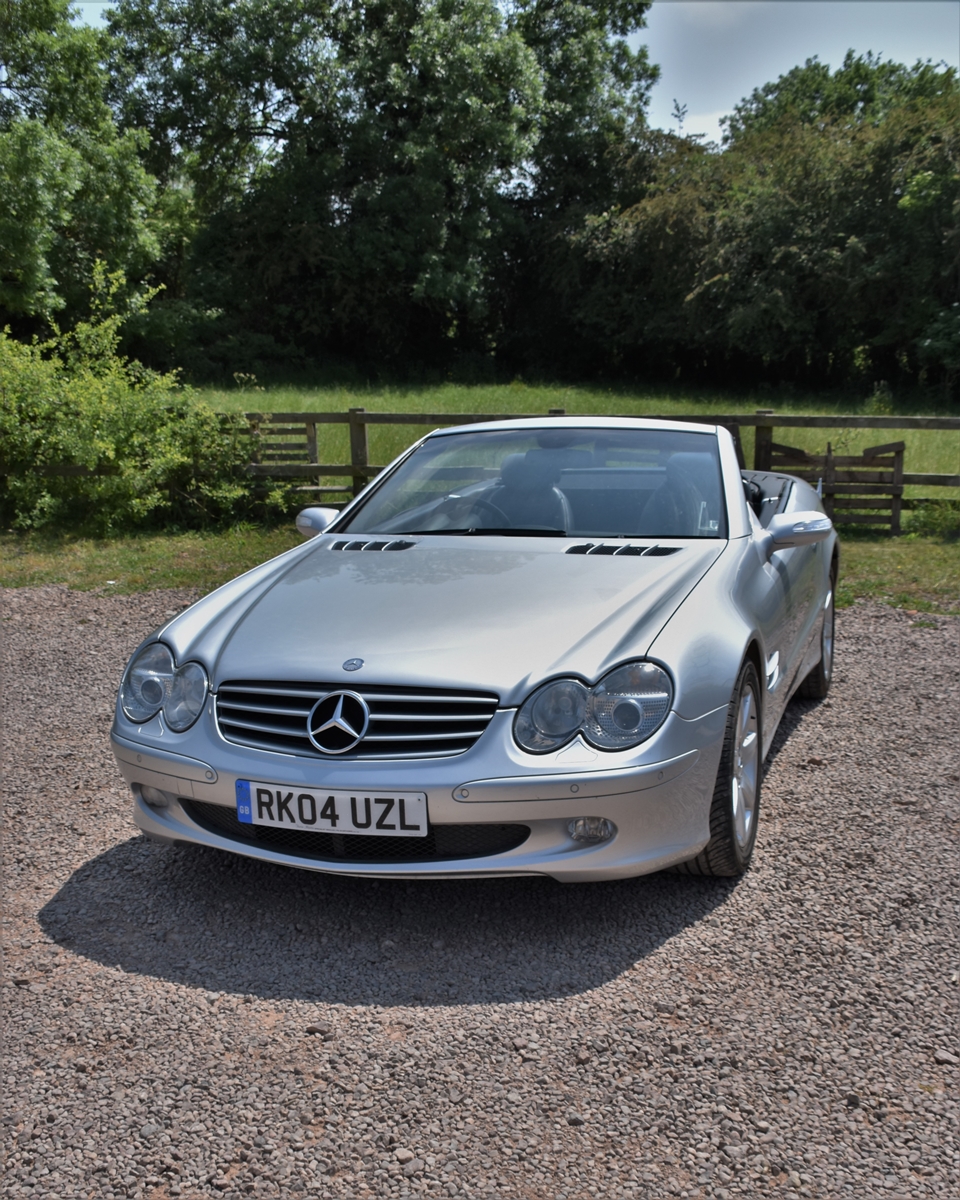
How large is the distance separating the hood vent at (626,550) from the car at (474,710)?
0.05 feet

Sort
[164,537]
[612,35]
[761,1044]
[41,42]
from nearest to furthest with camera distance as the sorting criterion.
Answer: [761,1044], [164,537], [41,42], [612,35]

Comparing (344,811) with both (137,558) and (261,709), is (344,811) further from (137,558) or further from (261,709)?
(137,558)

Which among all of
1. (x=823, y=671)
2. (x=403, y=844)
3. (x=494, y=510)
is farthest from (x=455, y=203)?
(x=403, y=844)

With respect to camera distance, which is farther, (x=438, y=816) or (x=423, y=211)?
(x=423, y=211)

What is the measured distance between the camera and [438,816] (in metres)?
2.98

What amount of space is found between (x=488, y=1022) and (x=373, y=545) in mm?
2154

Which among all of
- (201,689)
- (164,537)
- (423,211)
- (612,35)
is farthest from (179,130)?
(201,689)

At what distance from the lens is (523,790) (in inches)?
116

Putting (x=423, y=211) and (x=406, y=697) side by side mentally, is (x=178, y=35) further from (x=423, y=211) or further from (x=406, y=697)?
(x=406, y=697)

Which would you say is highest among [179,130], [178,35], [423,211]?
[178,35]

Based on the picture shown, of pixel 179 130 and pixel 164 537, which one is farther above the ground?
pixel 179 130

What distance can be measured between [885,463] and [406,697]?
30.1 ft

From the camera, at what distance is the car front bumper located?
117 inches

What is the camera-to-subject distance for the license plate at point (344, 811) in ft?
9.79
